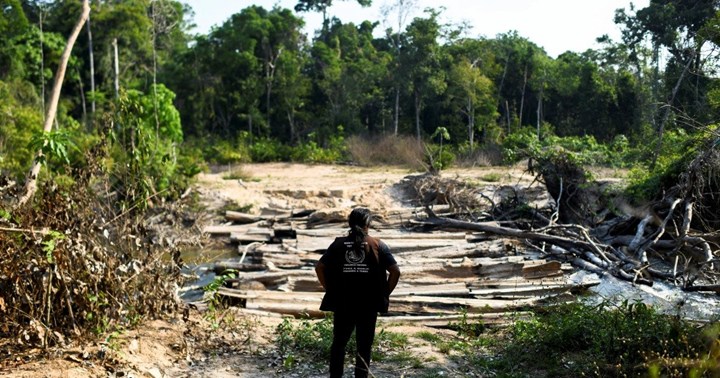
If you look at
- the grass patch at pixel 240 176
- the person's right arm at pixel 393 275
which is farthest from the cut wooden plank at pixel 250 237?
the person's right arm at pixel 393 275

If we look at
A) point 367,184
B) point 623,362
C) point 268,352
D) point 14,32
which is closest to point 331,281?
point 268,352

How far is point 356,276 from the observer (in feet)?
17.1

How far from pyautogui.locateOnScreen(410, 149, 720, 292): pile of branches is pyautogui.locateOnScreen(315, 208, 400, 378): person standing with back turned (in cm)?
Result: 466

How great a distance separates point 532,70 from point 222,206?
2125cm

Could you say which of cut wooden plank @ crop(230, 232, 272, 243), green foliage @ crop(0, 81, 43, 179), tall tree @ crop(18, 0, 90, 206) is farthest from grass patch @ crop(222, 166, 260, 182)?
tall tree @ crop(18, 0, 90, 206)

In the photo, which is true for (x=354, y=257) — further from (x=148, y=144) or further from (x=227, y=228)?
(x=227, y=228)

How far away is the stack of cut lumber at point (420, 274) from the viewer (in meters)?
8.89

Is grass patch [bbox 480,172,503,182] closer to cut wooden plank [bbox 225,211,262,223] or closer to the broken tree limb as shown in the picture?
the broken tree limb

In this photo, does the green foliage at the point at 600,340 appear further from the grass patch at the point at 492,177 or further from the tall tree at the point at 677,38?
the grass patch at the point at 492,177

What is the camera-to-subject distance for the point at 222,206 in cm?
2044

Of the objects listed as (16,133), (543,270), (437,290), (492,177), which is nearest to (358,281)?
(437,290)

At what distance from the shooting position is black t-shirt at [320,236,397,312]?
5.23 meters

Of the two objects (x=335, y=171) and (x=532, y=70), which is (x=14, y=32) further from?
(x=532, y=70)

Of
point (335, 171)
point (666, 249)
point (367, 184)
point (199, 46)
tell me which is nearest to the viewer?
point (666, 249)
